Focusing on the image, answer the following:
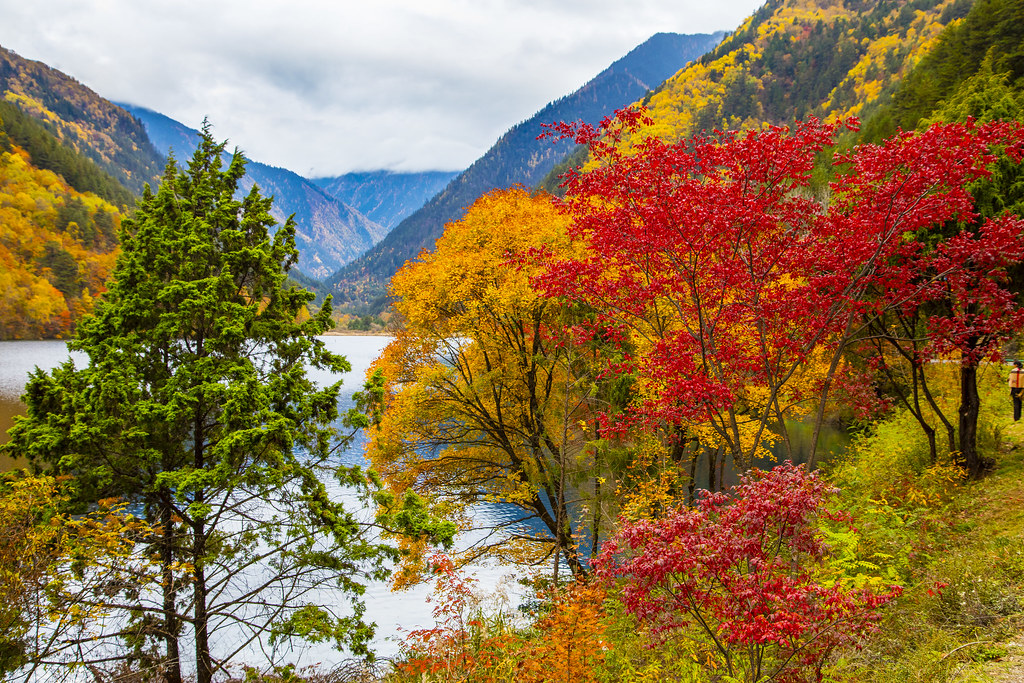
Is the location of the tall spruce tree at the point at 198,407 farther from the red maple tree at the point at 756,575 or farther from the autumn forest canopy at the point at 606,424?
the red maple tree at the point at 756,575

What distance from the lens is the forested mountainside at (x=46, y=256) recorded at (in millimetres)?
60500

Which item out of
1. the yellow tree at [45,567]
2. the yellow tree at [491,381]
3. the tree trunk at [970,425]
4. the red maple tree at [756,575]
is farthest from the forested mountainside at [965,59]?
the yellow tree at [45,567]

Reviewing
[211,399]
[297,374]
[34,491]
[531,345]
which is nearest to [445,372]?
[531,345]

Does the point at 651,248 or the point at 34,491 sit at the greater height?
the point at 651,248

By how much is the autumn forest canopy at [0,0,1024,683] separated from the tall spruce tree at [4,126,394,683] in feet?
0.22

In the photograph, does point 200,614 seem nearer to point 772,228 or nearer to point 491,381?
point 491,381

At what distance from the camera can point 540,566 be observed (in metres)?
16.8

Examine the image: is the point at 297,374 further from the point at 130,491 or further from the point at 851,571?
the point at 851,571

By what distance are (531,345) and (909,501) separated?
892cm

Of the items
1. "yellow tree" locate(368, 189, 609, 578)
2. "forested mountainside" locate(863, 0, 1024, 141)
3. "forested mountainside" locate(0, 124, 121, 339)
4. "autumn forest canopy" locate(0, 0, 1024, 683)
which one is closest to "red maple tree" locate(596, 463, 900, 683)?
"autumn forest canopy" locate(0, 0, 1024, 683)

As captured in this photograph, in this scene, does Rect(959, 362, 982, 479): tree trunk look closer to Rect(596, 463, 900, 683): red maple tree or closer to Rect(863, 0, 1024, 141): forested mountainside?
Rect(596, 463, 900, 683): red maple tree

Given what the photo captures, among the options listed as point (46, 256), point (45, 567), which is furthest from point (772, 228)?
point (46, 256)

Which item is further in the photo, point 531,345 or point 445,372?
point 531,345

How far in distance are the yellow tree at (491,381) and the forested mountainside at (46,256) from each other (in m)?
53.1
